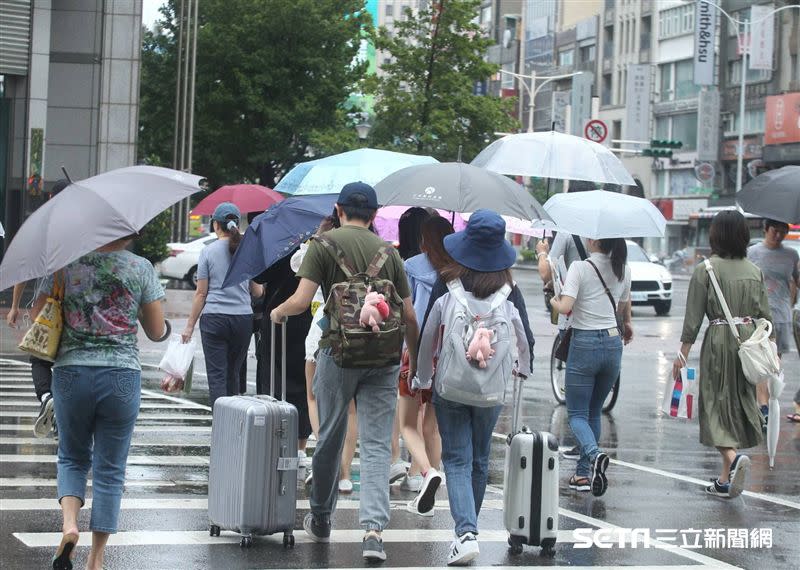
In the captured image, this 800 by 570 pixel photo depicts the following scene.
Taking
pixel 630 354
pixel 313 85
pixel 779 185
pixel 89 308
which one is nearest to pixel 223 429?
pixel 89 308

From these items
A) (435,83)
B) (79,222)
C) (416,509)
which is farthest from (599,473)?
(435,83)

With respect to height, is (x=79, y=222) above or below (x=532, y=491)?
above

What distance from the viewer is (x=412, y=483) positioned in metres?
10.1

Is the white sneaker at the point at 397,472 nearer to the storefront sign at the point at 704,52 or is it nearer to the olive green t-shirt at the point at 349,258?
the olive green t-shirt at the point at 349,258

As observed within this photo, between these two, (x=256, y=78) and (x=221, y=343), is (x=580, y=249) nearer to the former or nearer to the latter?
(x=221, y=343)

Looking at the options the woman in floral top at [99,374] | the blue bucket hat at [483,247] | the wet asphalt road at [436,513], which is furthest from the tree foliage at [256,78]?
the woman in floral top at [99,374]

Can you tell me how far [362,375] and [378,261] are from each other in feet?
2.00

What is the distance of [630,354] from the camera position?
23.5 m

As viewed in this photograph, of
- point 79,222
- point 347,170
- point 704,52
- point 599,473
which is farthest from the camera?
point 704,52

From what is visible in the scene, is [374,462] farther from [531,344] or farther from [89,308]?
[89,308]

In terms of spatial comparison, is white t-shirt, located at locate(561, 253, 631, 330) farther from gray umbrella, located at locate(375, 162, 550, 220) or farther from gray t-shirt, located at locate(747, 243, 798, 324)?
gray t-shirt, located at locate(747, 243, 798, 324)

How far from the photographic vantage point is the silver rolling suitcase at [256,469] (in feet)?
25.7

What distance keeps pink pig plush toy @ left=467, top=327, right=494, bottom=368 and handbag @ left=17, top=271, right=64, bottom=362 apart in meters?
2.07

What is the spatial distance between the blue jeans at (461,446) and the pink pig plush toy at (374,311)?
0.57m
